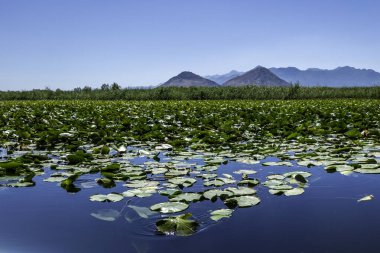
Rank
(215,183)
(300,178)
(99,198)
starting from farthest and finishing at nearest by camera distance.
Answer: (300,178)
(215,183)
(99,198)

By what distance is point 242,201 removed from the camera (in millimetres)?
2465

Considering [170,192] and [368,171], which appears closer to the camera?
[170,192]

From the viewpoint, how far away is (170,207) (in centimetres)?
231

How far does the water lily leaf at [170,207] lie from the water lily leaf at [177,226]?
0.62 ft

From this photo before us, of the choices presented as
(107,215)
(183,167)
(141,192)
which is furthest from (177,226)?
(183,167)

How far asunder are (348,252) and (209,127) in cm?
534

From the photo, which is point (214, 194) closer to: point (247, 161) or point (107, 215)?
point (107, 215)

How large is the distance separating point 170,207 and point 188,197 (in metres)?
0.25

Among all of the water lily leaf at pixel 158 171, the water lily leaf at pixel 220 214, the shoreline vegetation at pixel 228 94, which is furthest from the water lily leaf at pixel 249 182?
the shoreline vegetation at pixel 228 94

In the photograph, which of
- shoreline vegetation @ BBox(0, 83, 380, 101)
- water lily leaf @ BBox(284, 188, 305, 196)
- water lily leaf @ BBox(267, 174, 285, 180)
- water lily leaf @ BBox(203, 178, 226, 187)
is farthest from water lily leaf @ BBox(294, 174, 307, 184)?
shoreline vegetation @ BBox(0, 83, 380, 101)

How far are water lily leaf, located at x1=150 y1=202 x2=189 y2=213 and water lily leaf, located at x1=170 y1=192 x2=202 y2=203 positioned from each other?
0.37 feet

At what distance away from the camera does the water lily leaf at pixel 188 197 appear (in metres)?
2.48

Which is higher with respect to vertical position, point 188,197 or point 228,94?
point 228,94

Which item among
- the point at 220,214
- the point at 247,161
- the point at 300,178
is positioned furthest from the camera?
the point at 247,161
